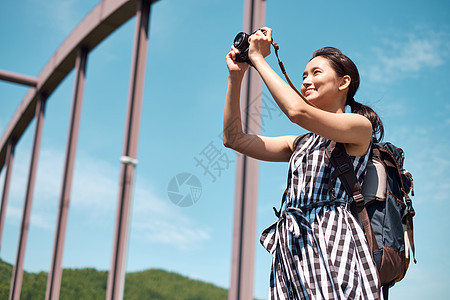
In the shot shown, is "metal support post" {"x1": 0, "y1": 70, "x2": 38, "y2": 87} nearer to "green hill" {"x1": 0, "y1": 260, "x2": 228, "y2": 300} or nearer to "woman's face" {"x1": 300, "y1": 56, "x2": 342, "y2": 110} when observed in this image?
"green hill" {"x1": 0, "y1": 260, "x2": 228, "y2": 300}

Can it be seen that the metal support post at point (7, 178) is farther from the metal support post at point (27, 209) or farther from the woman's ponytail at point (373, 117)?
the woman's ponytail at point (373, 117)

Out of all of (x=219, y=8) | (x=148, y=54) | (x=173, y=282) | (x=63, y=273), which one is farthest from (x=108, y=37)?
(x=173, y=282)

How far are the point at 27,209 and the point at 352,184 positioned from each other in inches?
236

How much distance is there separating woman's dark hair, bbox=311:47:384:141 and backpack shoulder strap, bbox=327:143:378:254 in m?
0.16

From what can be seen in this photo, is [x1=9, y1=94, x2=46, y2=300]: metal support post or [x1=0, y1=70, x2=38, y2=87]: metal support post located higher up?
[x1=0, y1=70, x2=38, y2=87]: metal support post

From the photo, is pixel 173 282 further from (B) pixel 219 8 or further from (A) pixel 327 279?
(A) pixel 327 279

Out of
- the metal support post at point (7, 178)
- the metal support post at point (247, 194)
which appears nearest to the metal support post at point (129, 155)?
the metal support post at point (247, 194)

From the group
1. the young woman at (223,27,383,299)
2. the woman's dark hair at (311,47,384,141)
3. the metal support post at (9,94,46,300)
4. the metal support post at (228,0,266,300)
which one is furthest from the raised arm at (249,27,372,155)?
the metal support post at (9,94,46,300)

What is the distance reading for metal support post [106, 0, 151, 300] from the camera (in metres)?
3.81

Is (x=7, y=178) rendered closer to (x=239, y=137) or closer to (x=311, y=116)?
(x=239, y=137)

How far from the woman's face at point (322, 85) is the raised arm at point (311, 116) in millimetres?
115

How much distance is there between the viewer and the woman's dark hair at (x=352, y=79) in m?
1.17

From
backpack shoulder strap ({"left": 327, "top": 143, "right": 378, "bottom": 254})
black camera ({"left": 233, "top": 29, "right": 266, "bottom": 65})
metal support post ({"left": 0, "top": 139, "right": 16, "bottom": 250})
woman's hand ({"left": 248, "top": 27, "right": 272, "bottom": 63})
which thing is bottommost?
backpack shoulder strap ({"left": 327, "top": 143, "right": 378, "bottom": 254})

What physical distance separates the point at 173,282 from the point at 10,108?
16.5 feet
